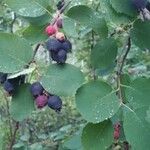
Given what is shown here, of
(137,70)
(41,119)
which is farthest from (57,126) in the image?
(137,70)

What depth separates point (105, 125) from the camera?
41.2 inches

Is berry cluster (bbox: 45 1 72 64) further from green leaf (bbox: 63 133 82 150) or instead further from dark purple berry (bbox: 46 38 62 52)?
green leaf (bbox: 63 133 82 150)

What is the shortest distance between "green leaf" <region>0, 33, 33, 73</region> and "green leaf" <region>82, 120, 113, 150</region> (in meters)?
0.21

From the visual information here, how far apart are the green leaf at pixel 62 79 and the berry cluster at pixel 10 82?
7 cm

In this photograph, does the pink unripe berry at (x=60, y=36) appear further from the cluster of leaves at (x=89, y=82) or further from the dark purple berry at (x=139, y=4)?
the dark purple berry at (x=139, y=4)

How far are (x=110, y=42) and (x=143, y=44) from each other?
0.10 meters

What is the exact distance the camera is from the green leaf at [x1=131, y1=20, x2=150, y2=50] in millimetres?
1100

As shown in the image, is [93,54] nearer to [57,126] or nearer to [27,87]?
[27,87]

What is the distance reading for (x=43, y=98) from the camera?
37.3 inches

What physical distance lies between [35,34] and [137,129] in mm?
322

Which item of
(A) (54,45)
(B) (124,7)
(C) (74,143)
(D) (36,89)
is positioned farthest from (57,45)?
(C) (74,143)

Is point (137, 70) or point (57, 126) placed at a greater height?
point (137, 70)

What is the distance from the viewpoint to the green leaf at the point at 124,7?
1.03 m

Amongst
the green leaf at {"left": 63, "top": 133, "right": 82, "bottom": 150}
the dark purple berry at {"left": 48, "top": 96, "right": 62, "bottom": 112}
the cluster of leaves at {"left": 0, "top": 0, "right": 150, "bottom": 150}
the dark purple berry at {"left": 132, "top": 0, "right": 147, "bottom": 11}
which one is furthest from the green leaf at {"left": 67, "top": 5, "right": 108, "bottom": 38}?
the green leaf at {"left": 63, "top": 133, "right": 82, "bottom": 150}
